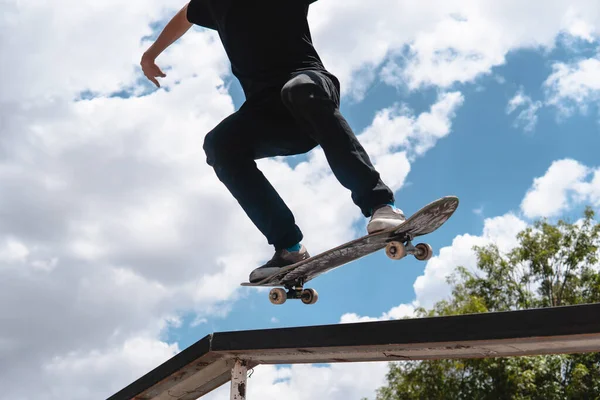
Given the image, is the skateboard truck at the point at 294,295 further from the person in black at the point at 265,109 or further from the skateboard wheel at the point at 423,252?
the skateboard wheel at the point at 423,252

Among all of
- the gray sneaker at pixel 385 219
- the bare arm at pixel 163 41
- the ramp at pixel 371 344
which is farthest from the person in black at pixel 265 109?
the ramp at pixel 371 344

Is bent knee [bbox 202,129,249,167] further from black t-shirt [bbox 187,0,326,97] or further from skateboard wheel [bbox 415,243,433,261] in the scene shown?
skateboard wheel [bbox 415,243,433,261]

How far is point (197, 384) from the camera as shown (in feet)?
13.8

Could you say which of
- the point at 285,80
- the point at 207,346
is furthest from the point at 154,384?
the point at 285,80

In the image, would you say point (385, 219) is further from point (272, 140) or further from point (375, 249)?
point (272, 140)

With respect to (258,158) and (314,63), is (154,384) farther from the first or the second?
(314,63)

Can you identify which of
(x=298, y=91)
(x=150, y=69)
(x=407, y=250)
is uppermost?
(x=150, y=69)

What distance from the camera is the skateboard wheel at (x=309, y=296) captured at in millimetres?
5188

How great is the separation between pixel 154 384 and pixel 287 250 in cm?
136

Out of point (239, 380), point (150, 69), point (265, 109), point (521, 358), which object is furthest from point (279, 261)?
point (521, 358)

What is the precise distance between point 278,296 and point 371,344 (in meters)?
2.16

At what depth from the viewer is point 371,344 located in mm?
3145

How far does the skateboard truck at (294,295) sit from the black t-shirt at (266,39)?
162 centimetres

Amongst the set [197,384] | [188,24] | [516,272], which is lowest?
[197,384]
